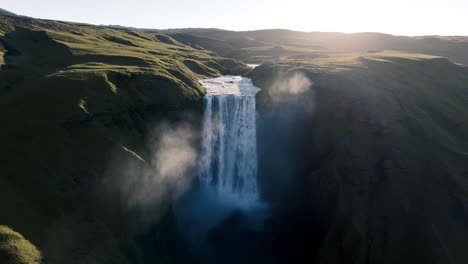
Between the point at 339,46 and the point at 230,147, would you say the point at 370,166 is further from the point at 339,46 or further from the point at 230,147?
the point at 339,46

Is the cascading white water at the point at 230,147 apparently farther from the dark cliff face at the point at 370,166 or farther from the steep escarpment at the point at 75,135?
the steep escarpment at the point at 75,135

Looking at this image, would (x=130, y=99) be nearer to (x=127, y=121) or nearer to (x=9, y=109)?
(x=127, y=121)

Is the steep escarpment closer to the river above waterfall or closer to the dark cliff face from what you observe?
the river above waterfall

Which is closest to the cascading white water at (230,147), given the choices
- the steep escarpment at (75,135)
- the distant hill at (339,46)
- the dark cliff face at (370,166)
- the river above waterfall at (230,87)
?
the dark cliff face at (370,166)

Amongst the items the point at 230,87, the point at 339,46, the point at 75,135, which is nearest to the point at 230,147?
the point at 230,87

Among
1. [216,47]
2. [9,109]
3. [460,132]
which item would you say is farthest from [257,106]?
[216,47]

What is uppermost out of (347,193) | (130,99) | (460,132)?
(130,99)
